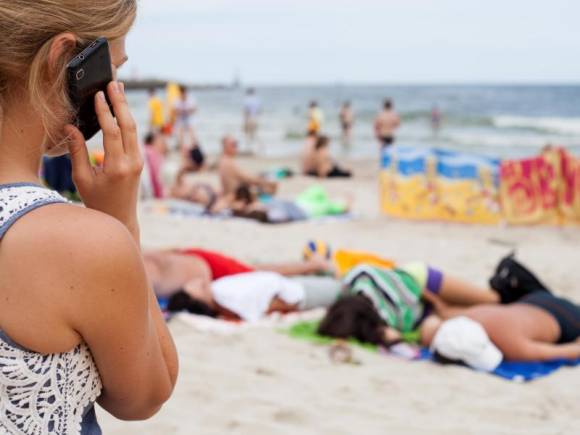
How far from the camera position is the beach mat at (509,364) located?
3969 millimetres

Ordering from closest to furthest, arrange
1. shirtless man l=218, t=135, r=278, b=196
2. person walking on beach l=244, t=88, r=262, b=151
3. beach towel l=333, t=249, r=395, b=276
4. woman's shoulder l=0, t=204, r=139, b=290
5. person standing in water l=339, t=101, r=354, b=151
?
woman's shoulder l=0, t=204, r=139, b=290
beach towel l=333, t=249, r=395, b=276
shirtless man l=218, t=135, r=278, b=196
person walking on beach l=244, t=88, r=262, b=151
person standing in water l=339, t=101, r=354, b=151

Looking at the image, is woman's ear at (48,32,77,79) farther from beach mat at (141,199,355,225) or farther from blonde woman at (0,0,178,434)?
beach mat at (141,199,355,225)

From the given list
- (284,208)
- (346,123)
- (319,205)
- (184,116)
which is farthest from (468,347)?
(346,123)

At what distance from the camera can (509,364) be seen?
4160 mm

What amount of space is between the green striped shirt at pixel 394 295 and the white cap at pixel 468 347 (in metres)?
0.62

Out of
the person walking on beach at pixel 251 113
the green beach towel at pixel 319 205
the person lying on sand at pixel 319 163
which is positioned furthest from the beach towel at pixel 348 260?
the person walking on beach at pixel 251 113

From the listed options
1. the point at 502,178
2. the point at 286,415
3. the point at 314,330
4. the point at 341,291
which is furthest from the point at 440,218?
the point at 286,415

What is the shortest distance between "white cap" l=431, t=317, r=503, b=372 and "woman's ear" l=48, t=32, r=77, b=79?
11.0ft

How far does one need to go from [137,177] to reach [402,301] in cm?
382

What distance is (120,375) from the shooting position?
→ 1081 millimetres

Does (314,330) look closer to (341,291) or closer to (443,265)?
(341,291)

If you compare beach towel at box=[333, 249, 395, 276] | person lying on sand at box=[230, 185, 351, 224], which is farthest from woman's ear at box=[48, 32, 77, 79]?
person lying on sand at box=[230, 185, 351, 224]

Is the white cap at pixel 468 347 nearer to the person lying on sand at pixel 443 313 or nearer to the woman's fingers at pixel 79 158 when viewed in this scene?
the person lying on sand at pixel 443 313

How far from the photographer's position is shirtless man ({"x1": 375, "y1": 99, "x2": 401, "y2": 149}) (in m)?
16.2
